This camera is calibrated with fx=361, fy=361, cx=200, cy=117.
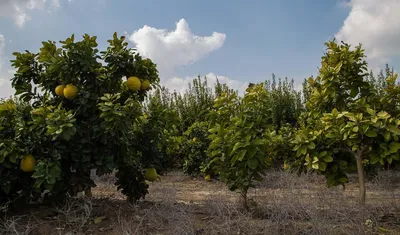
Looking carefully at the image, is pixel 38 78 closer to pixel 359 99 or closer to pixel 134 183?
pixel 134 183

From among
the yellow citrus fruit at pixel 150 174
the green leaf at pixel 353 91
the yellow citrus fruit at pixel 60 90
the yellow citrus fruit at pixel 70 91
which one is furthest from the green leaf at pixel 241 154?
the yellow citrus fruit at pixel 60 90

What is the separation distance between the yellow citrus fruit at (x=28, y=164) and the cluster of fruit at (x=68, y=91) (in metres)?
0.81

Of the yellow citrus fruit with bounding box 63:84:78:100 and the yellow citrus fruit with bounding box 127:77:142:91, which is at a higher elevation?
the yellow citrus fruit with bounding box 127:77:142:91

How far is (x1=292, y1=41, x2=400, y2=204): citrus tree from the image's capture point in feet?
13.4

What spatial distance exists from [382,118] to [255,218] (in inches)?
71.4

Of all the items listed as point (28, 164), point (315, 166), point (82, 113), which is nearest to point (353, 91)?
point (315, 166)

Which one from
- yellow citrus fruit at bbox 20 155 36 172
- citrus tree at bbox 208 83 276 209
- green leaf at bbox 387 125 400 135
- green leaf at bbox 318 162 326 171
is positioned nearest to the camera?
green leaf at bbox 387 125 400 135

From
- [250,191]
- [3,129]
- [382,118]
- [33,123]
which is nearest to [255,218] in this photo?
[382,118]

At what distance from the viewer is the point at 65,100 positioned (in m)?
4.62

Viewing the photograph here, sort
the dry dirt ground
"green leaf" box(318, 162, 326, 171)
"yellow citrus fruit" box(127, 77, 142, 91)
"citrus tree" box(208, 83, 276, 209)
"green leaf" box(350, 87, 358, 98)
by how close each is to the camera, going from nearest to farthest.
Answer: the dry dirt ground, "citrus tree" box(208, 83, 276, 209), "green leaf" box(318, 162, 326, 171), "yellow citrus fruit" box(127, 77, 142, 91), "green leaf" box(350, 87, 358, 98)

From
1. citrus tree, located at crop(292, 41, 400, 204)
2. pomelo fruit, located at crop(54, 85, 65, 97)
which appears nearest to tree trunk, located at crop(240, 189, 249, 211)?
citrus tree, located at crop(292, 41, 400, 204)

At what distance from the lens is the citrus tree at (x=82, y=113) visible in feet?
12.8

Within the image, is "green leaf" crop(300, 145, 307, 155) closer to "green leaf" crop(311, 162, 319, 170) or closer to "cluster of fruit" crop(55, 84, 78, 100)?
"green leaf" crop(311, 162, 319, 170)

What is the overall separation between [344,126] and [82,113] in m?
3.10
